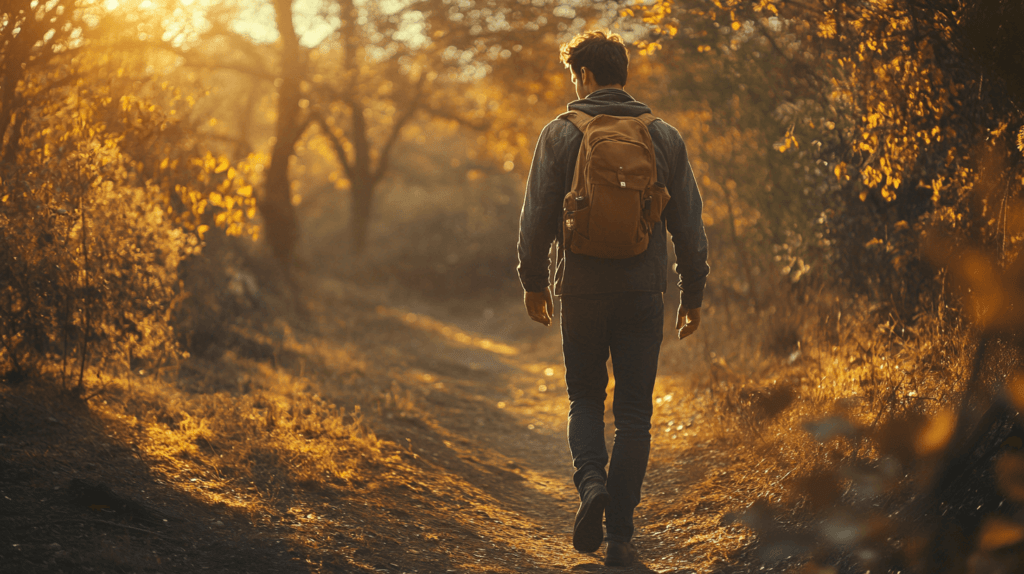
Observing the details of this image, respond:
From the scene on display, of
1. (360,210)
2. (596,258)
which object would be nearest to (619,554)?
(596,258)

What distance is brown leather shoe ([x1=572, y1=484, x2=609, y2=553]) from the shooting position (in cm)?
293

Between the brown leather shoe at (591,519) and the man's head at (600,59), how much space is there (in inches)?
66.3

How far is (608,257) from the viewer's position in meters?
2.93

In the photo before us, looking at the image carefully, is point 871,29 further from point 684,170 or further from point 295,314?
point 295,314

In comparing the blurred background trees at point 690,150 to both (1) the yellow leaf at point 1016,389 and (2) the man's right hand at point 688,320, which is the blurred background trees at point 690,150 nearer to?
(1) the yellow leaf at point 1016,389

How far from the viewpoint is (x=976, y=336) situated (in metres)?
3.22

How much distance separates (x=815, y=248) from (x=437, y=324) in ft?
28.6

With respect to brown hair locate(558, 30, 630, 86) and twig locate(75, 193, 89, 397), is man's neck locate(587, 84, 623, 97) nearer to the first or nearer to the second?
brown hair locate(558, 30, 630, 86)

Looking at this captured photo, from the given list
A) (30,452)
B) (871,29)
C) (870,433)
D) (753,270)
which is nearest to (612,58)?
(871,29)

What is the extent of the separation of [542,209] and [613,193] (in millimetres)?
340

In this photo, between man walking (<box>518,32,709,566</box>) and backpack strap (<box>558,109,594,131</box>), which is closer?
man walking (<box>518,32,709,566</box>)

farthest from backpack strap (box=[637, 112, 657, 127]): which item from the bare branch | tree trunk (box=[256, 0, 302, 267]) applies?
the bare branch

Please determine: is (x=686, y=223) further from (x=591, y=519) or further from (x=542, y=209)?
(x=591, y=519)

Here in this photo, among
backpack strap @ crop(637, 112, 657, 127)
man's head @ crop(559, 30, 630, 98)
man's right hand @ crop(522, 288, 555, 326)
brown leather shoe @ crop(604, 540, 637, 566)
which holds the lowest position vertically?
brown leather shoe @ crop(604, 540, 637, 566)
